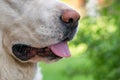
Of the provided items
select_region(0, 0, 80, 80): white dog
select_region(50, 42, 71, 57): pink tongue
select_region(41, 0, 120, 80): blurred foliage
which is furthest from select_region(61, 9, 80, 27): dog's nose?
select_region(41, 0, 120, 80): blurred foliage

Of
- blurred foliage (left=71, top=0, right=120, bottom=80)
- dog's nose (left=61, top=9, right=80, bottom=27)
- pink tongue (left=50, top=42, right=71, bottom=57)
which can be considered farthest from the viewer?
blurred foliage (left=71, top=0, right=120, bottom=80)

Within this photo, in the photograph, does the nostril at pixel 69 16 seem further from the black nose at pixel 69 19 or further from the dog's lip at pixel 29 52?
the dog's lip at pixel 29 52

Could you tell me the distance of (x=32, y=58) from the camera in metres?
5.11

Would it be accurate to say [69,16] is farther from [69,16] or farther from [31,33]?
[31,33]

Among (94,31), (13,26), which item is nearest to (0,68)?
(13,26)

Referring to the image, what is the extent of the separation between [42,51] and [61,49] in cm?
17

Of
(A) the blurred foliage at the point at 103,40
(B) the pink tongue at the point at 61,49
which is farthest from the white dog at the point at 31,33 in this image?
(A) the blurred foliage at the point at 103,40

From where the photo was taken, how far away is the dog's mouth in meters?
5.01

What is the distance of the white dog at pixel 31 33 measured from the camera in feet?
16.1

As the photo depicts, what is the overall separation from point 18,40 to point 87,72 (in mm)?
4247

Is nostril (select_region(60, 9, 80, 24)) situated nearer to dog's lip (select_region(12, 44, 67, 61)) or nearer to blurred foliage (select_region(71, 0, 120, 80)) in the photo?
dog's lip (select_region(12, 44, 67, 61))

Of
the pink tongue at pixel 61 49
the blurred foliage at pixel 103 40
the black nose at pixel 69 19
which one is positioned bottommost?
the pink tongue at pixel 61 49

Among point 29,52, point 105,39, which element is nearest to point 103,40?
point 105,39

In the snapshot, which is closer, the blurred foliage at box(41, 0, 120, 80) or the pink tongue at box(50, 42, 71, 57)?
the pink tongue at box(50, 42, 71, 57)
